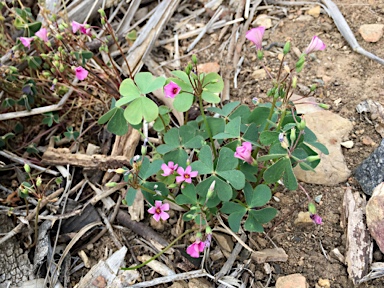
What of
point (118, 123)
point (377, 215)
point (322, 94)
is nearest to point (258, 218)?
point (377, 215)

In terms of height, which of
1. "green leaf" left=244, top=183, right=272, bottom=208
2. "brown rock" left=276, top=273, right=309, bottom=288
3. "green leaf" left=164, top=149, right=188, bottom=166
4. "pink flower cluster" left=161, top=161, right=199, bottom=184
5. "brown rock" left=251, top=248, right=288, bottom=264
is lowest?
"brown rock" left=276, top=273, right=309, bottom=288

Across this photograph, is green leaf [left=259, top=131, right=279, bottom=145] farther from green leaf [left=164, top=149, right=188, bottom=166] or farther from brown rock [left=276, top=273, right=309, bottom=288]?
brown rock [left=276, top=273, right=309, bottom=288]

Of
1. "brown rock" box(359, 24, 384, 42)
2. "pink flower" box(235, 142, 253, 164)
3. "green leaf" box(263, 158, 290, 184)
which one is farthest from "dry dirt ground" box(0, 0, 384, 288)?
"pink flower" box(235, 142, 253, 164)

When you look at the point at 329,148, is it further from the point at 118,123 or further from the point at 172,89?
the point at 118,123

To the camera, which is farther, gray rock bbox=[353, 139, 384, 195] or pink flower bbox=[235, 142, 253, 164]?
gray rock bbox=[353, 139, 384, 195]

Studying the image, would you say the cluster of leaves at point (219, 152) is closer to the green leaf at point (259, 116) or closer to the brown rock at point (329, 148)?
the green leaf at point (259, 116)

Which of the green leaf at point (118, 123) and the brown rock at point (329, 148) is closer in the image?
the green leaf at point (118, 123)

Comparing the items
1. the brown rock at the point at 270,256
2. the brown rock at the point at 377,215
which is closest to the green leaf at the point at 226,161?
the brown rock at the point at 270,256

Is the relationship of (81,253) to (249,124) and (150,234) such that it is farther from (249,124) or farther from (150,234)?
(249,124)
